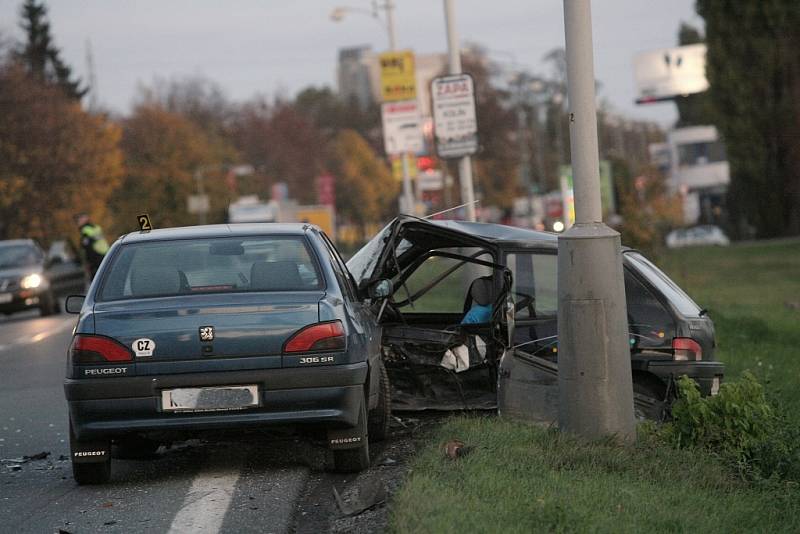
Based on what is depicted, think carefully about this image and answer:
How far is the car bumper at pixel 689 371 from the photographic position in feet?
30.8

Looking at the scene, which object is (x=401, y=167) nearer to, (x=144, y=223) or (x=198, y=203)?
(x=144, y=223)

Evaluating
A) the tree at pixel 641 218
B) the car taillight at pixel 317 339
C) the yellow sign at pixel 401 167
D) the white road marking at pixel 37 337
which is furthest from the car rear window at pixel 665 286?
the yellow sign at pixel 401 167

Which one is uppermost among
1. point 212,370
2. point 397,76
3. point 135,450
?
point 397,76

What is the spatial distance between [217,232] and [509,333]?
2.06 m

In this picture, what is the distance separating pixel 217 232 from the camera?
28.4ft

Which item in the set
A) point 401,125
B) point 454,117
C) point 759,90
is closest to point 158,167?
point 759,90

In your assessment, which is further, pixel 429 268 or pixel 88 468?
pixel 429 268

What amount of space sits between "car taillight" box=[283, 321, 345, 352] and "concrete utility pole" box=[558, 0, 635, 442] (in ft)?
4.31

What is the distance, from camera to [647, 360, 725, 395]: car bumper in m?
9.38

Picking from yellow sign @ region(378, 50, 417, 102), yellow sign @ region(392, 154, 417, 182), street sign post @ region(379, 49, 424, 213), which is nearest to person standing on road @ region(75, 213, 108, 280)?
street sign post @ region(379, 49, 424, 213)

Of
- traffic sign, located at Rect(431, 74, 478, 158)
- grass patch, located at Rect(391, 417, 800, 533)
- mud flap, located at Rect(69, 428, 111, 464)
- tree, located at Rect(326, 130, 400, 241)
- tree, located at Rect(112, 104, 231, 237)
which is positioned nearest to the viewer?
grass patch, located at Rect(391, 417, 800, 533)

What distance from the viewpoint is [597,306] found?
25.9ft

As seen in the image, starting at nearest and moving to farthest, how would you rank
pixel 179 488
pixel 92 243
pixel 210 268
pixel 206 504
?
pixel 206 504 < pixel 179 488 < pixel 210 268 < pixel 92 243

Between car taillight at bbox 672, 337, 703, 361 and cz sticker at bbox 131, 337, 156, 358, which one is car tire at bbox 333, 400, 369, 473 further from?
car taillight at bbox 672, 337, 703, 361
